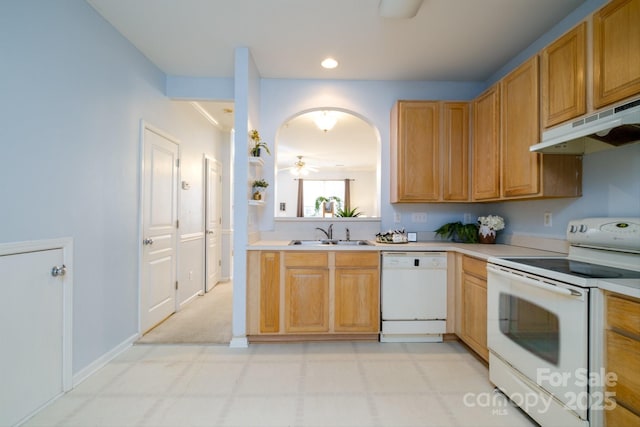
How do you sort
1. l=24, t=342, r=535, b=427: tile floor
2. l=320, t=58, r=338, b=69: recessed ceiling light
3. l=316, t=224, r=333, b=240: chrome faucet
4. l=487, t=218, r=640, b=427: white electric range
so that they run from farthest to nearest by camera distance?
1. l=316, t=224, r=333, b=240: chrome faucet
2. l=320, t=58, r=338, b=69: recessed ceiling light
3. l=24, t=342, r=535, b=427: tile floor
4. l=487, t=218, r=640, b=427: white electric range

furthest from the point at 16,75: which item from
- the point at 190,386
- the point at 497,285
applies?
the point at 497,285

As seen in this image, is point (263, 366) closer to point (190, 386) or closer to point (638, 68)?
point (190, 386)

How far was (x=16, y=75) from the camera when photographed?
1567mm

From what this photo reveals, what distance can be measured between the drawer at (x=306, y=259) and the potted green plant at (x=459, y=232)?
137 centimetres

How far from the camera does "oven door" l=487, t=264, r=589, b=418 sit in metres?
1.35

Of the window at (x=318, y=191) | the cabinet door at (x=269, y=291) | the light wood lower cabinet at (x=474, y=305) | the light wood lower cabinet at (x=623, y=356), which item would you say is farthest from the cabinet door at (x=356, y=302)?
the window at (x=318, y=191)

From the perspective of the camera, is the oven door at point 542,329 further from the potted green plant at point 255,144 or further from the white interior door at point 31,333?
the white interior door at point 31,333

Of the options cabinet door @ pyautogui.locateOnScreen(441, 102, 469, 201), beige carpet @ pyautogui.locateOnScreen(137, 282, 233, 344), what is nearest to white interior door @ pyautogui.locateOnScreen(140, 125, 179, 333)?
beige carpet @ pyautogui.locateOnScreen(137, 282, 233, 344)

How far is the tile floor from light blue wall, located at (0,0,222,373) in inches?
15.4

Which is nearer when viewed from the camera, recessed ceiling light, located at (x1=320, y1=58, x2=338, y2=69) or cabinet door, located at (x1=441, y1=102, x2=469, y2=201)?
recessed ceiling light, located at (x1=320, y1=58, x2=338, y2=69)

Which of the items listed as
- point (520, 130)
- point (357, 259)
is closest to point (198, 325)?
point (357, 259)

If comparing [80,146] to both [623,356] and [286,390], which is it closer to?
[286,390]

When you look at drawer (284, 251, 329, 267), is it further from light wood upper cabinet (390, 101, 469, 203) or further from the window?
the window

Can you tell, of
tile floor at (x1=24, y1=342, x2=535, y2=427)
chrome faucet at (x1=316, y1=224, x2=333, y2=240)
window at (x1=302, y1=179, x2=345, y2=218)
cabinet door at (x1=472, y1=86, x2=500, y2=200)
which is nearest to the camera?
tile floor at (x1=24, y1=342, x2=535, y2=427)
